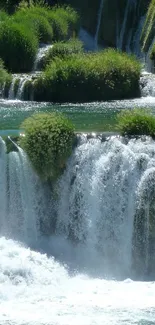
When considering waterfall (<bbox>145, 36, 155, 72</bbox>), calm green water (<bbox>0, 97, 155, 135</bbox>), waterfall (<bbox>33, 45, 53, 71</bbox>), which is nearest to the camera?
calm green water (<bbox>0, 97, 155, 135</bbox>)

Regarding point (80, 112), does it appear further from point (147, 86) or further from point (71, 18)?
point (71, 18)

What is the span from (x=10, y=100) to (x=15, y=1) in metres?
10.7

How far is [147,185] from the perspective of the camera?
1566 centimetres

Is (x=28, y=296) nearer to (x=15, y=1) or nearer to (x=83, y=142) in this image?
(x=83, y=142)

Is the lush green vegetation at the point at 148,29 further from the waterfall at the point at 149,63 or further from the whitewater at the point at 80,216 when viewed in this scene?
the whitewater at the point at 80,216

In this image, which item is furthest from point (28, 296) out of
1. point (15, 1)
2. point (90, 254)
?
point (15, 1)

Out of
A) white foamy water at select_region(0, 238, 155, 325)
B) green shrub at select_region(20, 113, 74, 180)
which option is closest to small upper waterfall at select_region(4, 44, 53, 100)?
green shrub at select_region(20, 113, 74, 180)

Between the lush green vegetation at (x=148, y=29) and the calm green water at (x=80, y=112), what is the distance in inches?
225

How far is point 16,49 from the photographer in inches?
1066

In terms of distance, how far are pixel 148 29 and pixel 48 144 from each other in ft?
51.2

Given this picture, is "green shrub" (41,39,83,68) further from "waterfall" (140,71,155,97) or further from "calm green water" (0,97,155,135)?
"calm green water" (0,97,155,135)

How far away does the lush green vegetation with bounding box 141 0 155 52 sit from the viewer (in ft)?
98.5

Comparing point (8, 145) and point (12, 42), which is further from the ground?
point (12, 42)

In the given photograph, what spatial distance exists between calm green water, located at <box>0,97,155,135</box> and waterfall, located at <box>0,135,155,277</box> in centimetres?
188
